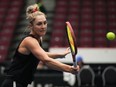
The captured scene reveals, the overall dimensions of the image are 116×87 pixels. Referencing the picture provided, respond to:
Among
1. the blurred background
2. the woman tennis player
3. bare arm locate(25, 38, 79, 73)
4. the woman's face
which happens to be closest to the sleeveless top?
the woman tennis player

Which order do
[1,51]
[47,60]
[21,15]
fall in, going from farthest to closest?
[21,15] → [1,51] → [47,60]

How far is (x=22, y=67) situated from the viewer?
13.7 ft

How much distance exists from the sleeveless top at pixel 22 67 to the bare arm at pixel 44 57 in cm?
13

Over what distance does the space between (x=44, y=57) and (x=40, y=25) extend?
353 mm

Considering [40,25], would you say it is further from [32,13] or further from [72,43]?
[72,43]

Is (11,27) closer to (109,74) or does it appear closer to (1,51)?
(1,51)

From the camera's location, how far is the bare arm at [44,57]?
12.5ft

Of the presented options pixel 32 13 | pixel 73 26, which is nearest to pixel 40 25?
pixel 32 13

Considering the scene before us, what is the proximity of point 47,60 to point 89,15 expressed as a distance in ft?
33.4

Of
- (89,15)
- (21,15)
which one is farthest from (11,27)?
(89,15)

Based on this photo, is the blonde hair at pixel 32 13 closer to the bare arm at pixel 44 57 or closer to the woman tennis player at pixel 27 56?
the woman tennis player at pixel 27 56

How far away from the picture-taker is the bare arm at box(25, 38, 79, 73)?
381 cm

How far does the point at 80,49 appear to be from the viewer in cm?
1064

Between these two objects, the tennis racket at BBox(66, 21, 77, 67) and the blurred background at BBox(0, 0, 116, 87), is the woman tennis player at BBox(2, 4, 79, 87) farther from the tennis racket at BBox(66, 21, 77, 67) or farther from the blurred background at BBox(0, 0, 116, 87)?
the blurred background at BBox(0, 0, 116, 87)
